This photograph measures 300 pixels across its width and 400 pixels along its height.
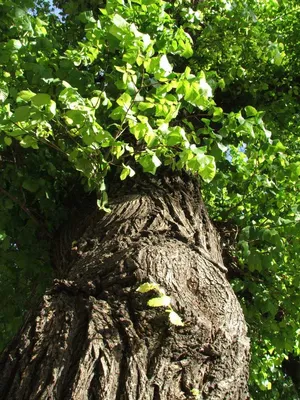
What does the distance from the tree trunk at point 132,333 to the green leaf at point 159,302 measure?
74 mm

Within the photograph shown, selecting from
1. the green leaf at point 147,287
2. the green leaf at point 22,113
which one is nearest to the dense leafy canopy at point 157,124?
the green leaf at point 22,113

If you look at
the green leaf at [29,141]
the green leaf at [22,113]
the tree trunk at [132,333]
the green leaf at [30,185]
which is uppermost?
the green leaf at [30,185]

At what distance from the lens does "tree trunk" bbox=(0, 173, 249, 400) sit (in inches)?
86.1

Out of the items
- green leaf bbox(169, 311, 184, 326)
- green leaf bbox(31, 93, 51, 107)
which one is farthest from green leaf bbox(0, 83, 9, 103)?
green leaf bbox(169, 311, 184, 326)

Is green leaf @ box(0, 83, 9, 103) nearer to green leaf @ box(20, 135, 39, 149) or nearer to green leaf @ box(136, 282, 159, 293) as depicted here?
green leaf @ box(20, 135, 39, 149)

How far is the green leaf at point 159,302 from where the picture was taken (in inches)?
92.7

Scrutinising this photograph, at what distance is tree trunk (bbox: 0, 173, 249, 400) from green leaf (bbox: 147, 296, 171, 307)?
7cm

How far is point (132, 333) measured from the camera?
2.35m

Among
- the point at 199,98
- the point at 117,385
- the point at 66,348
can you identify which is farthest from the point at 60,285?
the point at 199,98

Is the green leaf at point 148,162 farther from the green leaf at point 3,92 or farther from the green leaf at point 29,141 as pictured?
the green leaf at point 3,92

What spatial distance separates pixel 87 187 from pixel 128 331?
1342 mm

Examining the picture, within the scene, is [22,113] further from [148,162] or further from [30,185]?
[30,185]

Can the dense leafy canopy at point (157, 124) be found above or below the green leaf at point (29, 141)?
above

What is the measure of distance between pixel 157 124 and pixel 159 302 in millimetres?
1094
